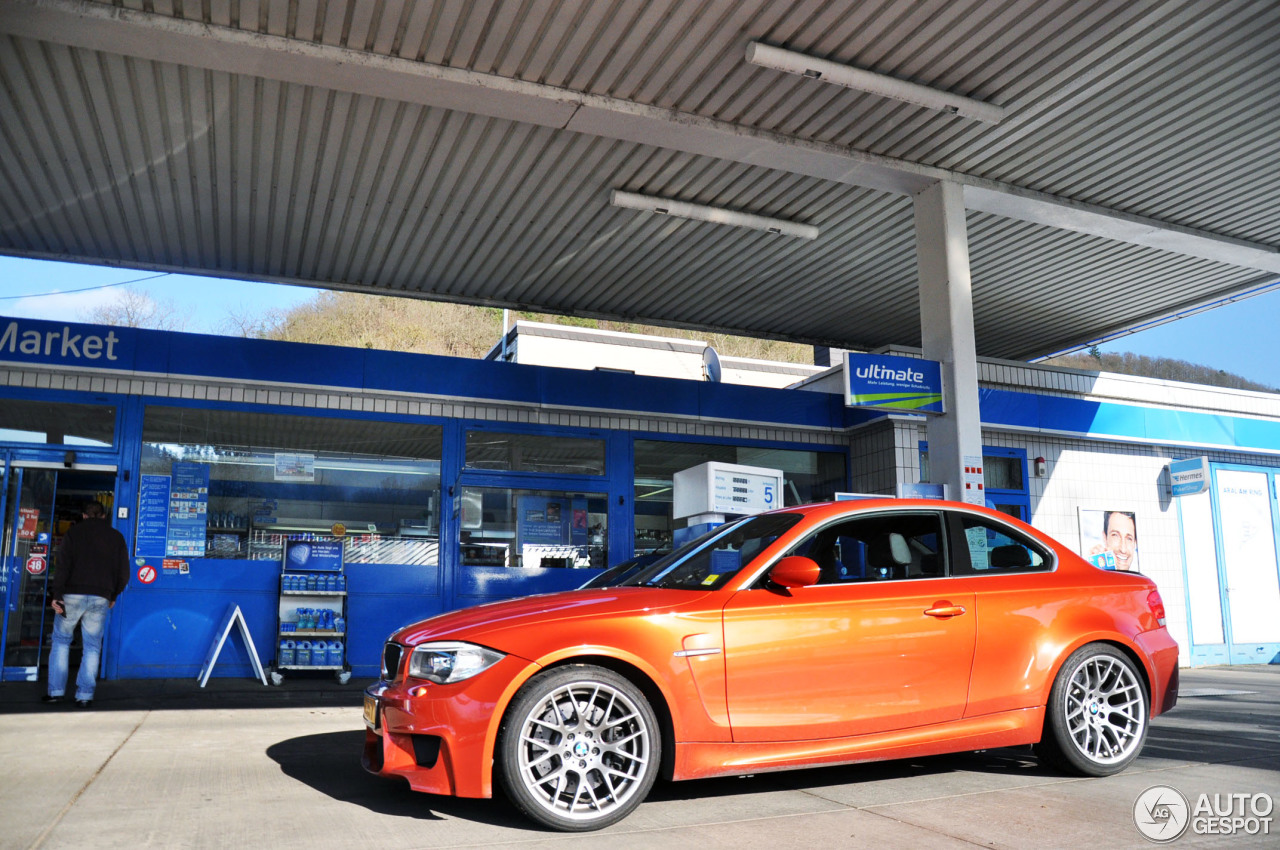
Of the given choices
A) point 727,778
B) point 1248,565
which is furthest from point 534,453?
point 1248,565

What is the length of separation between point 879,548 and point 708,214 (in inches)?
262

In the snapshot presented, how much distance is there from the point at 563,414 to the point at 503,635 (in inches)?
302

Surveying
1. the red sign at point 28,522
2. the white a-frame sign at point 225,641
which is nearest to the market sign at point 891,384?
the white a-frame sign at point 225,641

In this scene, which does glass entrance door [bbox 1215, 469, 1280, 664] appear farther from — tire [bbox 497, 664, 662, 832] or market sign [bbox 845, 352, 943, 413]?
tire [bbox 497, 664, 662, 832]

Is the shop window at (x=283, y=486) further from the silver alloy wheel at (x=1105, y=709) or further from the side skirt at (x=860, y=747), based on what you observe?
the silver alloy wheel at (x=1105, y=709)

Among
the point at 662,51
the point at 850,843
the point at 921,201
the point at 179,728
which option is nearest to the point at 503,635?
the point at 850,843

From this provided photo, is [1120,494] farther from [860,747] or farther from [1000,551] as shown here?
[860,747]

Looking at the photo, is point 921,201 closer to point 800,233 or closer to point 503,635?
point 800,233

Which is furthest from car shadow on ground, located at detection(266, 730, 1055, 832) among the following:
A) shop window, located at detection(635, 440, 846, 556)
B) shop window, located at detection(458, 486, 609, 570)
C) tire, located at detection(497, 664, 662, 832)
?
shop window, located at detection(635, 440, 846, 556)

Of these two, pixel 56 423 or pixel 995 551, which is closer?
pixel 995 551

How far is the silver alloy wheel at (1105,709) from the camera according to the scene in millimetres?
4812

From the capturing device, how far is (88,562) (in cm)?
808

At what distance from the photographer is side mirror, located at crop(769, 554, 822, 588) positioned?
4.22m

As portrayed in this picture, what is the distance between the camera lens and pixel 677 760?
159 inches
